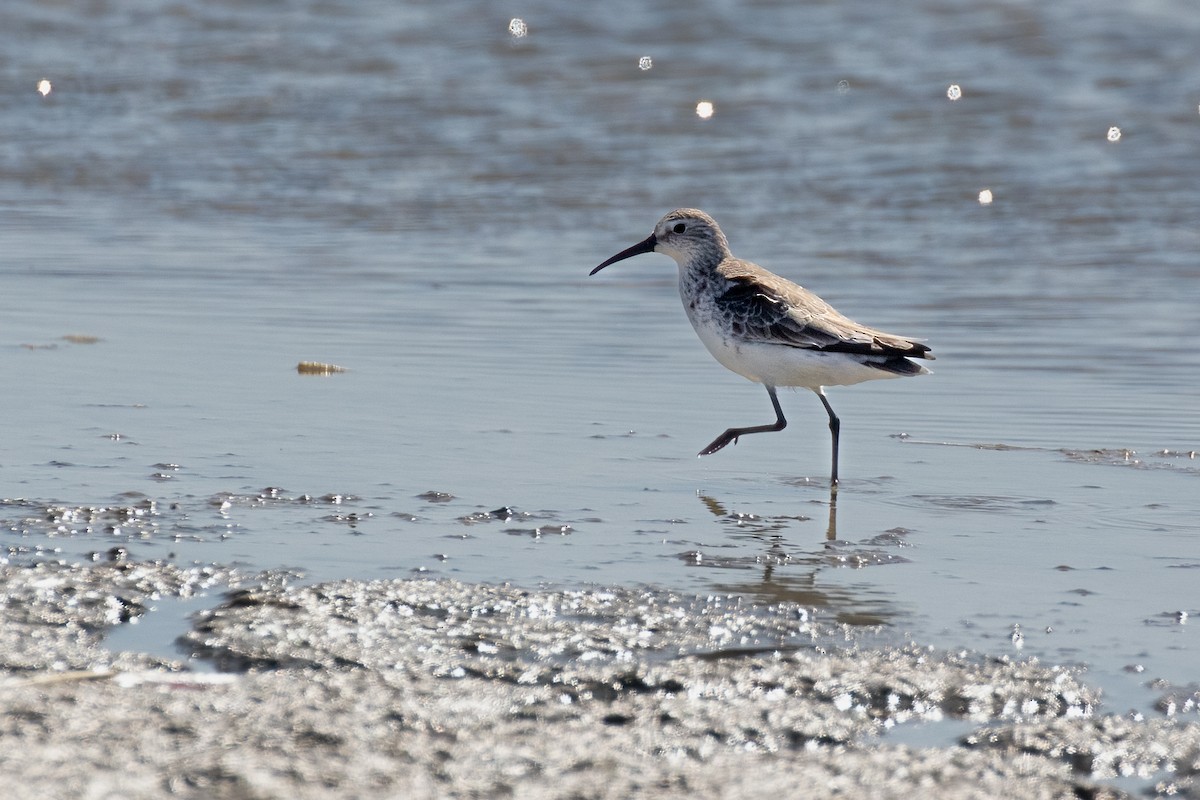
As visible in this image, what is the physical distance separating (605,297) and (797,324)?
3.53m

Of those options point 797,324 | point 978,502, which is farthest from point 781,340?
point 978,502

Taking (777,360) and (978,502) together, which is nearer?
(978,502)

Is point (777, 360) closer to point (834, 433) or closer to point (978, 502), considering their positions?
point (834, 433)

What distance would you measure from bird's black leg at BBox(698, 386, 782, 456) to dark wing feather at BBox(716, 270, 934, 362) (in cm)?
34

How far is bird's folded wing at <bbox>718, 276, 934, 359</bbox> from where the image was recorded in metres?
6.24

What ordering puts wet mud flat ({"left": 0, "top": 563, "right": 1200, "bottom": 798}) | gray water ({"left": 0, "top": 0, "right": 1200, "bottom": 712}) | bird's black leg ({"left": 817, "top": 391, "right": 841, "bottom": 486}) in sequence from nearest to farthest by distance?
wet mud flat ({"left": 0, "top": 563, "right": 1200, "bottom": 798}) → gray water ({"left": 0, "top": 0, "right": 1200, "bottom": 712}) → bird's black leg ({"left": 817, "top": 391, "right": 841, "bottom": 486})

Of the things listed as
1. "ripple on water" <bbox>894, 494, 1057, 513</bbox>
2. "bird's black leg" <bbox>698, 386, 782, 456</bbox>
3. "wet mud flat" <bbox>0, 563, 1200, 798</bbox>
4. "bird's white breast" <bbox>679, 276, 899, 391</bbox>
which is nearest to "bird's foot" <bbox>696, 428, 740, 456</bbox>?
"bird's black leg" <bbox>698, 386, 782, 456</bbox>

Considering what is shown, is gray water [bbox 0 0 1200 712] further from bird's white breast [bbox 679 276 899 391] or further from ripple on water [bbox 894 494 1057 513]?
bird's white breast [bbox 679 276 899 391]

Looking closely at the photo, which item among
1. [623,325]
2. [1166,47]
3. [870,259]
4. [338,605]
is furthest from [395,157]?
[338,605]

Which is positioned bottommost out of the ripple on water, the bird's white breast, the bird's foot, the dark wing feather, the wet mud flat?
the wet mud flat

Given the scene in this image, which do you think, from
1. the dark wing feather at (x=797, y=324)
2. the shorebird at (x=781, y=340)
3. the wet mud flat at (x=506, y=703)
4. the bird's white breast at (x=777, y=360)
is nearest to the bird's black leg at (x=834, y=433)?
the shorebird at (x=781, y=340)

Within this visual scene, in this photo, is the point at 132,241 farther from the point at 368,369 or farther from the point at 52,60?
the point at 52,60

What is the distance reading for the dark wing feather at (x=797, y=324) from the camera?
6.23 m

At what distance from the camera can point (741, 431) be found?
645 cm
